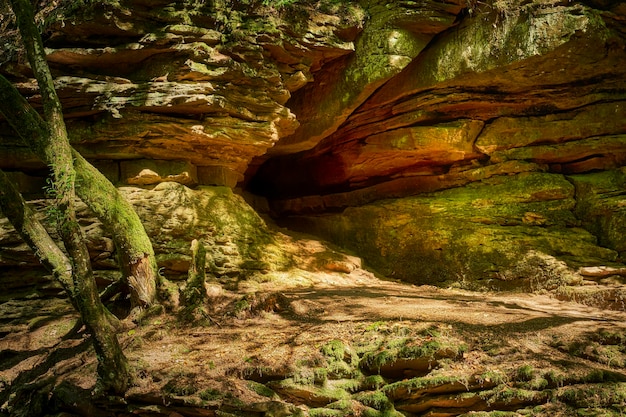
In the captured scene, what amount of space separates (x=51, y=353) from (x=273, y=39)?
23.8 feet

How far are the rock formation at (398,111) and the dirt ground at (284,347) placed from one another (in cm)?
199

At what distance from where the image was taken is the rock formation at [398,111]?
349 inches

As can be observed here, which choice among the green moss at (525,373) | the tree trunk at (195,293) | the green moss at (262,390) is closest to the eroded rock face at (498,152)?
the green moss at (525,373)

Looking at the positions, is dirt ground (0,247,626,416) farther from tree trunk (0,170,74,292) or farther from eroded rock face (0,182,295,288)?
tree trunk (0,170,74,292)

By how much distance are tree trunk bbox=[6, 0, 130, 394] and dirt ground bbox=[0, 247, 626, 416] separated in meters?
0.31

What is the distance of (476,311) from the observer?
637 cm

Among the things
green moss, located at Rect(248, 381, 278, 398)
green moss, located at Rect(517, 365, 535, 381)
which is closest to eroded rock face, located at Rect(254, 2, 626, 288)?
green moss, located at Rect(517, 365, 535, 381)

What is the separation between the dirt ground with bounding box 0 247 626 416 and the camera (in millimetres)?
4789

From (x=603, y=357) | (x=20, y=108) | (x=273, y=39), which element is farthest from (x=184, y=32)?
(x=603, y=357)

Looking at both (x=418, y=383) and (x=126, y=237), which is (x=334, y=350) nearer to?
(x=418, y=383)

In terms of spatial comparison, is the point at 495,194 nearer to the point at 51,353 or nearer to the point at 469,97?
the point at 469,97

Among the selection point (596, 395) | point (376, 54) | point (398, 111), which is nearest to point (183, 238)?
point (376, 54)

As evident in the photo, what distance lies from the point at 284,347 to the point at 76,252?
113 inches

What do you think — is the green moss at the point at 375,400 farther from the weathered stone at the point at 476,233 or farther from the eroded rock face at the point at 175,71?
the eroded rock face at the point at 175,71
